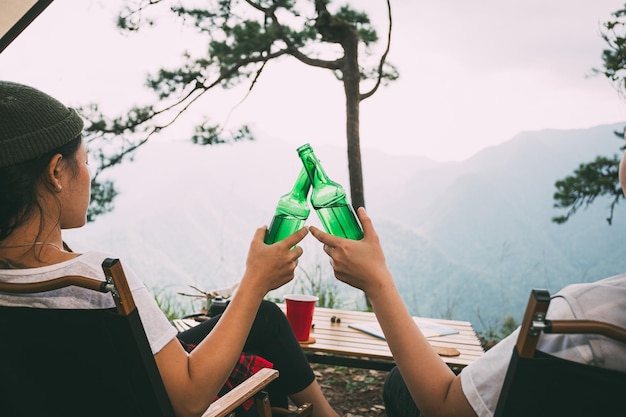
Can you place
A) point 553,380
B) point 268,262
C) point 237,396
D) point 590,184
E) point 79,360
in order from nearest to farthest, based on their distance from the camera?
point 553,380 < point 79,360 < point 268,262 < point 237,396 < point 590,184

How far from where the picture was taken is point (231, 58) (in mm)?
4910

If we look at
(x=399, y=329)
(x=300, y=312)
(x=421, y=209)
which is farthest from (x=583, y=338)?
(x=421, y=209)

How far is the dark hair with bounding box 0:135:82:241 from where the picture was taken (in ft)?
3.03

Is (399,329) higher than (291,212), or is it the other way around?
(291,212)

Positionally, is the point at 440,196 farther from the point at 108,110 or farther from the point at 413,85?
the point at 108,110

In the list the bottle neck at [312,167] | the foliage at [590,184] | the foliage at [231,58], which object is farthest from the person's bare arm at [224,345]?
the foliage at [590,184]

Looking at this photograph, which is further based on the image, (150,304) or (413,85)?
(413,85)

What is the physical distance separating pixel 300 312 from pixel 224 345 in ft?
3.03

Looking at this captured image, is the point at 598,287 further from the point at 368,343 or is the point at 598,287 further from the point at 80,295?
the point at 368,343

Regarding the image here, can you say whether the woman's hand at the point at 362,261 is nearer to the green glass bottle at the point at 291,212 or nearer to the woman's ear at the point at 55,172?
the green glass bottle at the point at 291,212

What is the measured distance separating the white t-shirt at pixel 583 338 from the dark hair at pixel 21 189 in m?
0.89

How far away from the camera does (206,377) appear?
958 mm

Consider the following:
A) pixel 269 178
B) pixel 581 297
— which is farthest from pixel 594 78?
pixel 269 178

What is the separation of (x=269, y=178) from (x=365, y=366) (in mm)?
13481
